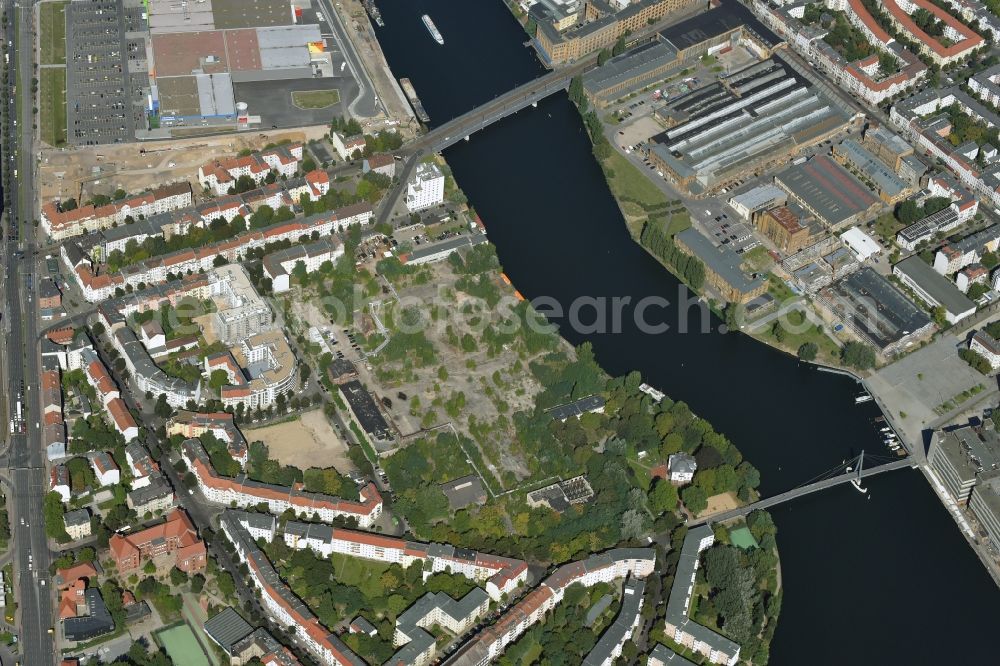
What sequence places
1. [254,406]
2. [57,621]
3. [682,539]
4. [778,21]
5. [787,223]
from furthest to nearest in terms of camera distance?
1. [778,21]
2. [787,223]
3. [254,406]
4. [682,539]
5. [57,621]

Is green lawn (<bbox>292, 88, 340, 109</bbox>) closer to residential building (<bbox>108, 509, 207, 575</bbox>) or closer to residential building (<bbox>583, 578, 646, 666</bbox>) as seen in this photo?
residential building (<bbox>108, 509, 207, 575</bbox>)

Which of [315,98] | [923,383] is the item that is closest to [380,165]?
[315,98]

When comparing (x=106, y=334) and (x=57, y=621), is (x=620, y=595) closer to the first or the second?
(x=57, y=621)

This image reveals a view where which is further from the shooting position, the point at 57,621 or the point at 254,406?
the point at 254,406

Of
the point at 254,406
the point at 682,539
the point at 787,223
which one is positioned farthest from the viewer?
the point at 787,223

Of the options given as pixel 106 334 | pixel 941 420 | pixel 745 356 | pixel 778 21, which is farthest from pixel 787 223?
pixel 106 334

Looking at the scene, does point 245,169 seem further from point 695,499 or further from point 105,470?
point 695,499

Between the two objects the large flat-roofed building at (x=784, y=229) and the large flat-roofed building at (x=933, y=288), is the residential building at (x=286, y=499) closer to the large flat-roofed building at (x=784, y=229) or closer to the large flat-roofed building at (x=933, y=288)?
the large flat-roofed building at (x=784, y=229)

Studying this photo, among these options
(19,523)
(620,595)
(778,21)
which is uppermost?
(778,21)
